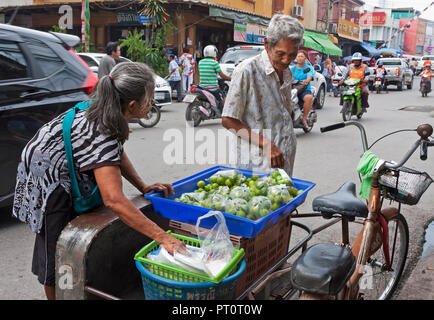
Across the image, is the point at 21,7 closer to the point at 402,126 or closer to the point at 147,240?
the point at 402,126

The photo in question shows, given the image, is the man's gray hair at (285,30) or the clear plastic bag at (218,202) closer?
the clear plastic bag at (218,202)

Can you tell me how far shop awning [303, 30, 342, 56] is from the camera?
24656 millimetres

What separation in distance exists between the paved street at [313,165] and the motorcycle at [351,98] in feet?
1.53

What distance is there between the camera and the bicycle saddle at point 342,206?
2.26 m

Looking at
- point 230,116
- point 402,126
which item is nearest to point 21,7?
point 402,126

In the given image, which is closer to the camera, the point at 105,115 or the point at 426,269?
the point at 105,115

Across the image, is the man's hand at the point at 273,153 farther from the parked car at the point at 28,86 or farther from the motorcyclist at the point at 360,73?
the motorcyclist at the point at 360,73

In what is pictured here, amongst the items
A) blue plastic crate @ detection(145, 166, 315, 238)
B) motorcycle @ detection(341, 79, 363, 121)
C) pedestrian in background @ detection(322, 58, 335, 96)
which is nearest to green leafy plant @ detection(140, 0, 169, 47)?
pedestrian in background @ detection(322, 58, 335, 96)

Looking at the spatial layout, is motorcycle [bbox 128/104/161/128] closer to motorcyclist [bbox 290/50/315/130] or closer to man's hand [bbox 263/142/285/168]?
motorcyclist [bbox 290/50/315/130]

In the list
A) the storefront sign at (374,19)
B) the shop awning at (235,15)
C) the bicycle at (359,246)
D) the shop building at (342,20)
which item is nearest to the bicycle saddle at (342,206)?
the bicycle at (359,246)

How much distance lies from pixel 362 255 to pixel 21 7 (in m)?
21.5

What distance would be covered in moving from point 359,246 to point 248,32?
18596 millimetres

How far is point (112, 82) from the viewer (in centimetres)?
190

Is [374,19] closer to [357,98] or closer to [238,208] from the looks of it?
[357,98]
